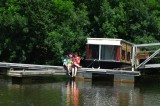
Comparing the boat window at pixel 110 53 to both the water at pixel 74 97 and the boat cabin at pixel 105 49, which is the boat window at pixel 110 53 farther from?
the water at pixel 74 97

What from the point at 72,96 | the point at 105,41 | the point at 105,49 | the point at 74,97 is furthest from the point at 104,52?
the point at 74,97

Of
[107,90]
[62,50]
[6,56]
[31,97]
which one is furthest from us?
→ [6,56]

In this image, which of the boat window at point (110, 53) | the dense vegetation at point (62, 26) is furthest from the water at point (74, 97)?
the dense vegetation at point (62, 26)

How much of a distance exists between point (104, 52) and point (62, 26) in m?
6.54

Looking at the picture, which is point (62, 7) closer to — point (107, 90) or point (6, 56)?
point (6, 56)

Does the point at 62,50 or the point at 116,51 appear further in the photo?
the point at 62,50

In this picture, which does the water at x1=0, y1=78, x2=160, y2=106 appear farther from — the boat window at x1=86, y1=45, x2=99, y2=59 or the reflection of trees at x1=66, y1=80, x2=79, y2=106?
the boat window at x1=86, y1=45, x2=99, y2=59

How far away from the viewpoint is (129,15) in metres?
37.1

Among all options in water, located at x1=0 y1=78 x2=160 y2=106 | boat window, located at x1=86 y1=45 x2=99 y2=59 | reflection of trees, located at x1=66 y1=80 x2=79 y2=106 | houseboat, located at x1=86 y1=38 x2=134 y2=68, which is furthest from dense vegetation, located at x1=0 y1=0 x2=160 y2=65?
reflection of trees, located at x1=66 y1=80 x2=79 y2=106

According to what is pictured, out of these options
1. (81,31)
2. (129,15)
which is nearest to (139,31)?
(129,15)

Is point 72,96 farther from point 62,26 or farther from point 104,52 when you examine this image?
point 62,26

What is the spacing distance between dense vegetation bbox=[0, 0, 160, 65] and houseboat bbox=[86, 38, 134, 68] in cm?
383

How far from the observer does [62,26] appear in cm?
3731

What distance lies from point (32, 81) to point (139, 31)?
12193 mm
